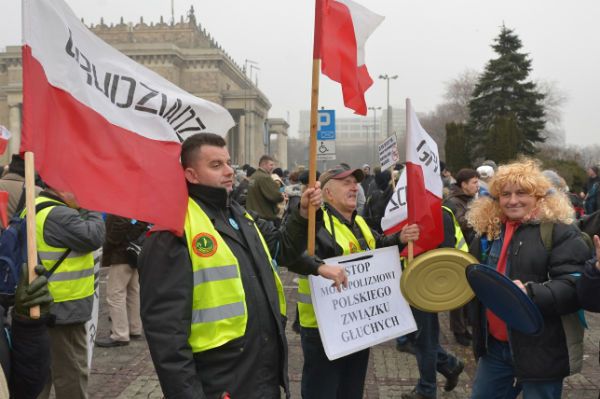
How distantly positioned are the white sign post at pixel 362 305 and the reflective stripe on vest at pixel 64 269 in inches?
72.8

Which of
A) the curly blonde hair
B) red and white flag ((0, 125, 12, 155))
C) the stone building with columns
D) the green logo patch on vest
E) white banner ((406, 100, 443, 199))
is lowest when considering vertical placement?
the green logo patch on vest

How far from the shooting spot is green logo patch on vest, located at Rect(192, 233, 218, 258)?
2.71 m

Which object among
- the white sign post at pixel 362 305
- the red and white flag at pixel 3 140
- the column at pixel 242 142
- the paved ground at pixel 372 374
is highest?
the column at pixel 242 142

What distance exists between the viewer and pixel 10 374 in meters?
Answer: 2.69

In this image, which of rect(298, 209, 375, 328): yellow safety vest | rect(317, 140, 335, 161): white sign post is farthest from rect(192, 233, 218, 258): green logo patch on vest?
rect(317, 140, 335, 161): white sign post

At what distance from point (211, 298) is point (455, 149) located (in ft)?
132

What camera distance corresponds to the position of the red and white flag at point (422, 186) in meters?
4.28

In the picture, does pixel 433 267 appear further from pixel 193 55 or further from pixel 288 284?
pixel 193 55

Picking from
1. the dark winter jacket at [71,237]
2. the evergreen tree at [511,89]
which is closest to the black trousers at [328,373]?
the dark winter jacket at [71,237]

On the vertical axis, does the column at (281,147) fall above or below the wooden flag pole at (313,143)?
above

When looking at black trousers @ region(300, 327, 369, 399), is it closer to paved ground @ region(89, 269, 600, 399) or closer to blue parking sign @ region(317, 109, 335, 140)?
paved ground @ region(89, 269, 600, 399)

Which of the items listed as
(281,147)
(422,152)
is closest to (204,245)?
(422,152)

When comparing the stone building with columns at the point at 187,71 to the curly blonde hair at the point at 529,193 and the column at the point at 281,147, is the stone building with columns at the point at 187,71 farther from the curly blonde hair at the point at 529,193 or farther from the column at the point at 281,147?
the curly blonde hair at the point at 529,193

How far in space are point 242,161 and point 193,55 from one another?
62.5 feet
